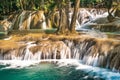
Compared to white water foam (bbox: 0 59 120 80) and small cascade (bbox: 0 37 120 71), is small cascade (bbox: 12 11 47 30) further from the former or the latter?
white water foam (bbox: 0 59 120 80)

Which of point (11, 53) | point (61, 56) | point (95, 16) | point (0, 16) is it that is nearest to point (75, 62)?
point (61, 56)

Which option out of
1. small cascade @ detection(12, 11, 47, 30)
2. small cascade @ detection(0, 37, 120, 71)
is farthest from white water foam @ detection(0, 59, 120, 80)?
small cascade @ detection(12, 11, 47, 30)

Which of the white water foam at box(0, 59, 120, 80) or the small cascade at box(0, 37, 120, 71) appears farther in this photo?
the small cascade at box(0, 37, 120, 71)

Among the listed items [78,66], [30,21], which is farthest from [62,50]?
[30,21]

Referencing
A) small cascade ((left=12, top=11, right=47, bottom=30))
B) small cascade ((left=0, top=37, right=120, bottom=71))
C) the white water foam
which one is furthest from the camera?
small cascade ((left=12, top=11, right=47, bottom=30))

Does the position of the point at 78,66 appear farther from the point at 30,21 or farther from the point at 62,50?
the point at 30,21

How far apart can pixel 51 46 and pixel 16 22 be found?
1745 cm

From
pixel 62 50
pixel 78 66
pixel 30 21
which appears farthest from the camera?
pixel 30 21

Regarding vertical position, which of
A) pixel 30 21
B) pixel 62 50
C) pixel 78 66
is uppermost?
pixel 30 21

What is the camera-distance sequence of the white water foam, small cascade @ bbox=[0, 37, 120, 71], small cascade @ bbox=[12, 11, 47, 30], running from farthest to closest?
small cascade @ bbox=[12, 11, 47, 30] → small cascade @ bbox=[0, 37, 120, 71] → the white water foam

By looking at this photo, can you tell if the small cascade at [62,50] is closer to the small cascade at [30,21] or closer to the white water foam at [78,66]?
the white water foam at [78,66]

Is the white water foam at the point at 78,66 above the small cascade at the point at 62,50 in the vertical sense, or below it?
below

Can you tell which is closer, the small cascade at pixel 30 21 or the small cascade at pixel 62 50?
the small cascade at pixel 62 50

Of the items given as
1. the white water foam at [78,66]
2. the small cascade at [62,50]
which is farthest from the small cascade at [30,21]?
the white water foam at [78,66]
